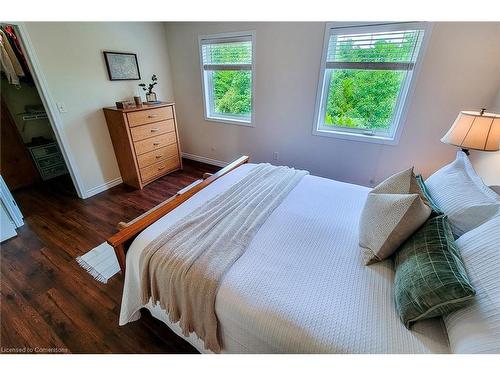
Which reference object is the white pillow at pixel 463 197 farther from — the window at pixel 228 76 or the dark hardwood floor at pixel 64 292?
the window at pixel 228 76

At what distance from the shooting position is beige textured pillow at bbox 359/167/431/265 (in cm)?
95

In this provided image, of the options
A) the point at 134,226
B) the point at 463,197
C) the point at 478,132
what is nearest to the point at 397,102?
the point at 478,132

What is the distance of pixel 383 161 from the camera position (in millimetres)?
2525

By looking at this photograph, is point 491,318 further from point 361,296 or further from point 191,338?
point 191,338

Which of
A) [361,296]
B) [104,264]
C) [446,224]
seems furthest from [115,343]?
[446,224]

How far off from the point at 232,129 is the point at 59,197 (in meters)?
2.47

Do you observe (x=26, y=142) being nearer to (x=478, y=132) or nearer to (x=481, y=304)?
(x=481, y=304)

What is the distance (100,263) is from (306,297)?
1.74 meters

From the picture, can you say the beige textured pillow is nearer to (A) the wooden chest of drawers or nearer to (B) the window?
(B) the window

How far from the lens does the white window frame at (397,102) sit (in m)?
2.02

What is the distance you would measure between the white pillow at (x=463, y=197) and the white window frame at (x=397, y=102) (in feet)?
3.98

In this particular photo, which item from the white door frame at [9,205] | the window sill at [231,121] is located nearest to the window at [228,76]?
the window sill at [231,121]

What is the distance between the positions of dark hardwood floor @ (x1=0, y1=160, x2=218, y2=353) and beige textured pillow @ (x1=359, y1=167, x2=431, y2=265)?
1.18 metres
